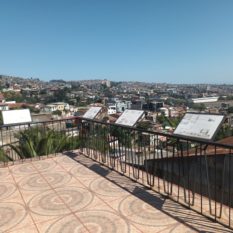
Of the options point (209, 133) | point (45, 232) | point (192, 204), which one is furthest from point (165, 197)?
point (45, 232)

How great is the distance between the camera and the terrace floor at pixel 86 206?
3127mm

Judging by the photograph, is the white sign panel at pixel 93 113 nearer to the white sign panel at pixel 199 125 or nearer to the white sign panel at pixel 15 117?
the white sign panel at pixel 15 117

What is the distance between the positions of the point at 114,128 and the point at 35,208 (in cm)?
214

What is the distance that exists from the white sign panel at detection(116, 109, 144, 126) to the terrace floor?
0.95 m

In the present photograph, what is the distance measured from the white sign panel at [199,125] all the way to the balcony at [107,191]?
10cm

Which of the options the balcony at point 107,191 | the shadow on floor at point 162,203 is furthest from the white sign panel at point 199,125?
the shadow on floor at point 162,203

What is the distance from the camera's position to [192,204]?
3594mm

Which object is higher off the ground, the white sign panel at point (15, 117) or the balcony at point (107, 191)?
the white sign panel at point (15, 117)

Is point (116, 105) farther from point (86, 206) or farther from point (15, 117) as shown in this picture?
point (86, 206)

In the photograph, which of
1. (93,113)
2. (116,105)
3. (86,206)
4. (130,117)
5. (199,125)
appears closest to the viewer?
(199,125)

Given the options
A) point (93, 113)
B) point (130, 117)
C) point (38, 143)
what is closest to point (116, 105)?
point (38, 143)

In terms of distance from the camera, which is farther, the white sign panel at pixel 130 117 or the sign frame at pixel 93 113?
the sign frame at pixel 93 113

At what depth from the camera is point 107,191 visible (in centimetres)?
418

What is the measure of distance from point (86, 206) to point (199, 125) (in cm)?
180
